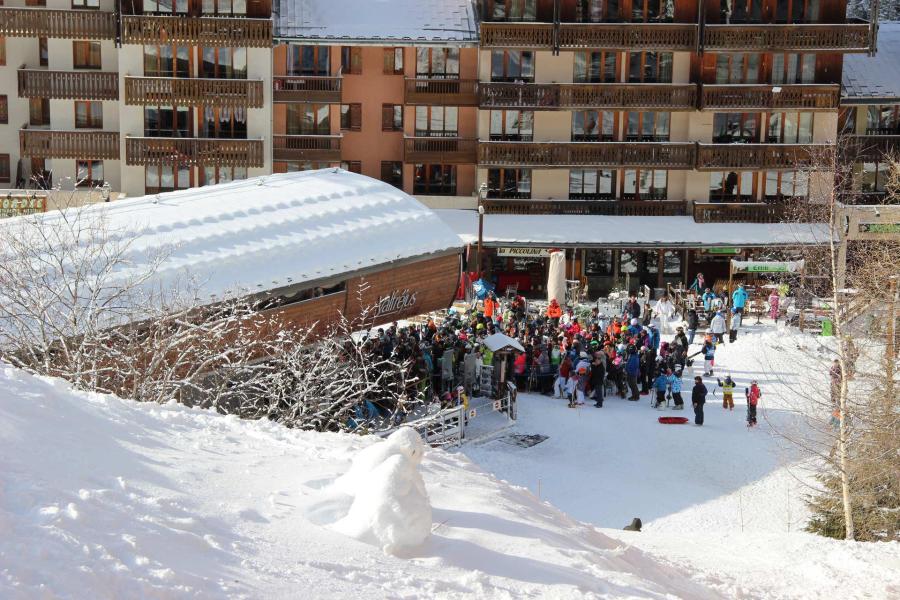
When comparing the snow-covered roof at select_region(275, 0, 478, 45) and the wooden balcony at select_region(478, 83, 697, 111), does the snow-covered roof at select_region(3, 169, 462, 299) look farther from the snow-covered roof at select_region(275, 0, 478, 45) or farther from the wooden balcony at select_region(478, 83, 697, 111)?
the snow-covered roof at select_region(275, 0, 478, 45)

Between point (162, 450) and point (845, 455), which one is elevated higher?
point (162, 450)

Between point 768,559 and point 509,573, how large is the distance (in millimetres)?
7222

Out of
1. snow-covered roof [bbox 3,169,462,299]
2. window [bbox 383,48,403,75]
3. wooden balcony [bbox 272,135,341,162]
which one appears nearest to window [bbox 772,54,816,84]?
window [bbox 383,48,403,75]

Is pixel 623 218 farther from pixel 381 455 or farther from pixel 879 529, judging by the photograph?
pixel 381 455

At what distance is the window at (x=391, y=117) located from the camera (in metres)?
46.9

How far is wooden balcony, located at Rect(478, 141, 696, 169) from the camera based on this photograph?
45.9 meters

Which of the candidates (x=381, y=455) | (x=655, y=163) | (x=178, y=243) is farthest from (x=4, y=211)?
(x=381, y=455)

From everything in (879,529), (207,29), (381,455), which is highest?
(207,29)

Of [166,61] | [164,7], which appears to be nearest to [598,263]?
[166,61]

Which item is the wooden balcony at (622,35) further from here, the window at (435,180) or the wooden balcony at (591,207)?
the window at (435,180)

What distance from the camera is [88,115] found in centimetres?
4569

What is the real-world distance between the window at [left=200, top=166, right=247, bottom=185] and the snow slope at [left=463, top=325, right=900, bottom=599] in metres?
17.8

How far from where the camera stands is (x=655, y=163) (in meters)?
46.2

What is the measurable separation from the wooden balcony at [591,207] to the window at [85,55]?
14.3 metres
